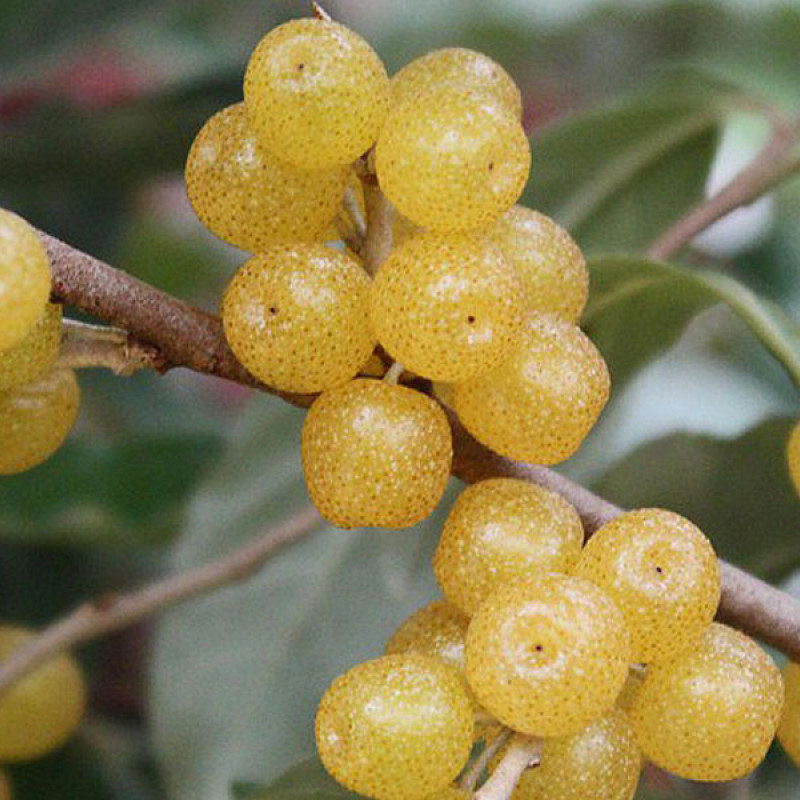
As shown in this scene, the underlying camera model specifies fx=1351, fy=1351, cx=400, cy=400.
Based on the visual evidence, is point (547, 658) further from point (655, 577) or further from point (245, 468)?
point (245, 468)

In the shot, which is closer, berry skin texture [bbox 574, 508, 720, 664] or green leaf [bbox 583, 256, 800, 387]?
berry skin texture [bbox 574, 508, 720, 664]

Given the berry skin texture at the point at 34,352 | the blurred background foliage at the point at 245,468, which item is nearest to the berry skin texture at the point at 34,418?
the berry skin texture at the point at 34,352

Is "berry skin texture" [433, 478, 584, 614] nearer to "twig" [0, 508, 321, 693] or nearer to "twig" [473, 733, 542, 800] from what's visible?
"twig" [473, 733, 542, 800]

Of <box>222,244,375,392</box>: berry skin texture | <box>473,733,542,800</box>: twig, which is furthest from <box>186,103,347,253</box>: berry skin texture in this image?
<box>473,733,542,800</box>: twig

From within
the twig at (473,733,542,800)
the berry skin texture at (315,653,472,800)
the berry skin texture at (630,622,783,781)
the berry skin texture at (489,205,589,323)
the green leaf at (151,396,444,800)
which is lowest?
the green leaf at (151,396,444,800)

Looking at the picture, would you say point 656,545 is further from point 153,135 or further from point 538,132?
point 153,135

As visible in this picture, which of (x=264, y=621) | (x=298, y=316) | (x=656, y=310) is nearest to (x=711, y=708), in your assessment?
(x=298, y=316)
